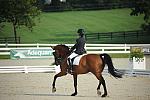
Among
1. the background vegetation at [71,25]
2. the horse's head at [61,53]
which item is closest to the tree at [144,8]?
the background vegetation at [71,25]

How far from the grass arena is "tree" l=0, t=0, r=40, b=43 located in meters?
19.1

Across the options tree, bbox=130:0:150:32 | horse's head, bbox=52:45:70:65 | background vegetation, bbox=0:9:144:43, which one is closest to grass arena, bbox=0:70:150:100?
horse's head, bbox=52:45:70:65

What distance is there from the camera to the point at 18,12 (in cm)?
4178

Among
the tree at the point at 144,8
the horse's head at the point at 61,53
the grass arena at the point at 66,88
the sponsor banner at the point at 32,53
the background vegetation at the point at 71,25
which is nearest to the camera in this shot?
the grass arena at the point at 66,88

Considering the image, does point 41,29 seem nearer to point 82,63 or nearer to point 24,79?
point 24,79

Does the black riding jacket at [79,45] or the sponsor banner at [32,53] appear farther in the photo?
the sponsor banner at [32,53]

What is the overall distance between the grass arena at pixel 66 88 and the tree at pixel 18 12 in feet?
62.5

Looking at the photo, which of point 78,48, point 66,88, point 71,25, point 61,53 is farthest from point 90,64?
point 71,25

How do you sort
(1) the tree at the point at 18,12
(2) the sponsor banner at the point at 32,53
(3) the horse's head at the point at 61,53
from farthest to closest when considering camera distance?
1. (1) the tree at the point at 18,12
2. (2) the sponsor banner at the point at 32,53
3. (3) the horse's head at the point at 61,53

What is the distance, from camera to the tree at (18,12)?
41656 mm

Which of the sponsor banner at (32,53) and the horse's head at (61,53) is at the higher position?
the horse's head at (61,53)

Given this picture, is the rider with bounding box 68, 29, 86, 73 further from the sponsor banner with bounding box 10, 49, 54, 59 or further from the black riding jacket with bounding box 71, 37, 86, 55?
the sponsor banner with bounding box 10, 49, 54, 59

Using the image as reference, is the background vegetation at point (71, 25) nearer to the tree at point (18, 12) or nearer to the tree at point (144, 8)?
the tree at point (18, 12)

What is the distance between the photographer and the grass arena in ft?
50.7
